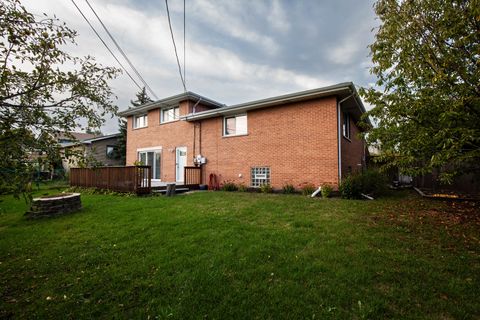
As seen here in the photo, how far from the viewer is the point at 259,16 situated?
9.09 metres

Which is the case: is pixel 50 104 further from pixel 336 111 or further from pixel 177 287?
pixel 336 111

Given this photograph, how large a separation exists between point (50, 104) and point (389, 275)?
14.7ft

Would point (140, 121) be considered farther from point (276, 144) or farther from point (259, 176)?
point (276, 144)

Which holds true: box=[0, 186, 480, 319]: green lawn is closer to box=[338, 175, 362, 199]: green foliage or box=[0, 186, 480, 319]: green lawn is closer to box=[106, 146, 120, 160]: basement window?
box=[338, 175, 362, 199]: green foliage

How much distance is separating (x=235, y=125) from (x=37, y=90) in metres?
9.75

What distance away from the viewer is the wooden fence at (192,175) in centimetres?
1219

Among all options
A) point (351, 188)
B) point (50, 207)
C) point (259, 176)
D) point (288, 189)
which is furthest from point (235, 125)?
point (50, 207)

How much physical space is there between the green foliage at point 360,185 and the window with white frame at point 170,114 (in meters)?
10.2

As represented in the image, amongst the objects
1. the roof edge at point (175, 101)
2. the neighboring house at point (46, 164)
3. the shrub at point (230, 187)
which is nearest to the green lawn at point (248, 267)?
the neighboring house at point (46, 164)

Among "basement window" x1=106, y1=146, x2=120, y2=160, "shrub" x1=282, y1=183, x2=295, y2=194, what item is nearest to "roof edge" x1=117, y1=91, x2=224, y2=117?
"shrub" x1=282, y1=183, x2=295, y2=194

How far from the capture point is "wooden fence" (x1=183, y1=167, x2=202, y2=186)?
40.0 ft

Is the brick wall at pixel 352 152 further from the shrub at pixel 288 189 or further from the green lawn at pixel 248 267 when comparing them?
the green lawn at pixel 248 267

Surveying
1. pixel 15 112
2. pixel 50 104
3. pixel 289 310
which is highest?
pixel 50 104

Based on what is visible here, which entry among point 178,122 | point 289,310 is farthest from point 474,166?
point 178,122
